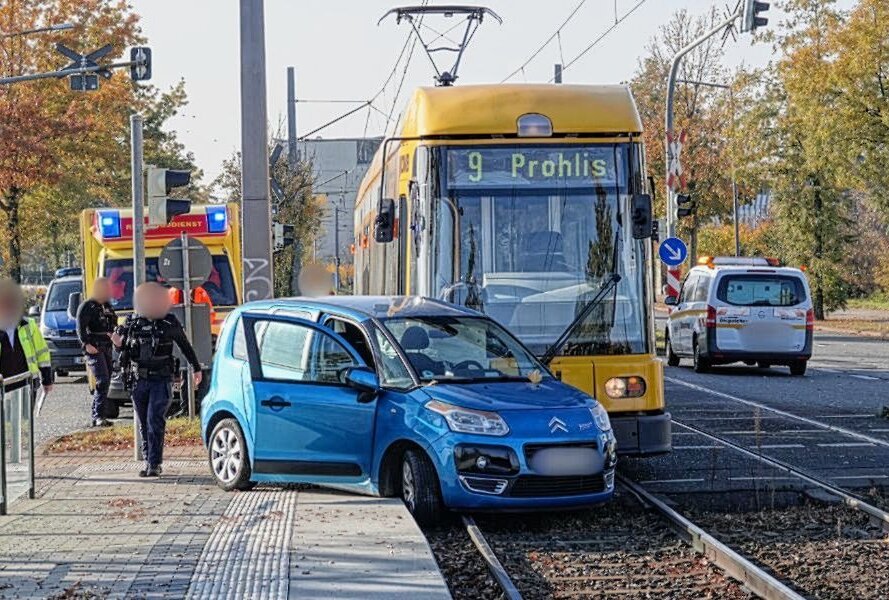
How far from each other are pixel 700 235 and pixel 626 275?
5676 cm

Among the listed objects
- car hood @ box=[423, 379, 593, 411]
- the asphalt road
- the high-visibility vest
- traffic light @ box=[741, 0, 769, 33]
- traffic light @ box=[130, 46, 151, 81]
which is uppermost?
traffic light @ box=[130, 46, 151, 81]

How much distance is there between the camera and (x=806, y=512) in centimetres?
1094

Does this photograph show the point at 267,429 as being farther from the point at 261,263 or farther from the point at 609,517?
the point at 261,263

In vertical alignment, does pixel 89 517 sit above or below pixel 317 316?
below

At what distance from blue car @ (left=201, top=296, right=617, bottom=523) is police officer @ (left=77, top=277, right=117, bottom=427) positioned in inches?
259

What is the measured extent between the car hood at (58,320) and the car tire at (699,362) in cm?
1190

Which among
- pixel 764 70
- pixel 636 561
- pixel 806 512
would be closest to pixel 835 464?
pixel 806 512

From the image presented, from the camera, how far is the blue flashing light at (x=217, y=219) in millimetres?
21516

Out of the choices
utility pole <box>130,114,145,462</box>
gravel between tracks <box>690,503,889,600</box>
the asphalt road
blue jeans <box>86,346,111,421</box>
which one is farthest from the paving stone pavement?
blue jeans <box>86,346,111,421</box>

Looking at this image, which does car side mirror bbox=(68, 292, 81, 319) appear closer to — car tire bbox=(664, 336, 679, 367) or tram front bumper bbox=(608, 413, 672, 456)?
car tire bbox=(664, 336, 679, 367)

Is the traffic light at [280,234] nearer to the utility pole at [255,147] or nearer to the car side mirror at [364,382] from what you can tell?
the utility pole at [255,147]

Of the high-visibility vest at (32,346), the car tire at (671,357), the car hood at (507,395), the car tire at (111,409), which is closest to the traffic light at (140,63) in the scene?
the car tire at (111,409)

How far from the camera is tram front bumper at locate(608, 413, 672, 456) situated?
39.3ft

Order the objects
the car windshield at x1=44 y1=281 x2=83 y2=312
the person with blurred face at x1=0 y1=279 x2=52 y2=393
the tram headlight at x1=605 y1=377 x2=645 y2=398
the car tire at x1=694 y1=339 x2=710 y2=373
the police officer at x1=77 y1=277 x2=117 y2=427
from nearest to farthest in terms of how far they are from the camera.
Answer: the tram headlight at x1=605 y1=377 x2=645 y2=398 → the person with blurred face at x1=0 y1=279 x2=52 y2=393 → the police officer at x1=77 y1=277 x2=117 y2=427 → the car tire at x1=694 y1=339 x2=710 y2=373 → the car windshield at x1=44 y1=281 x2=83 y2=312
